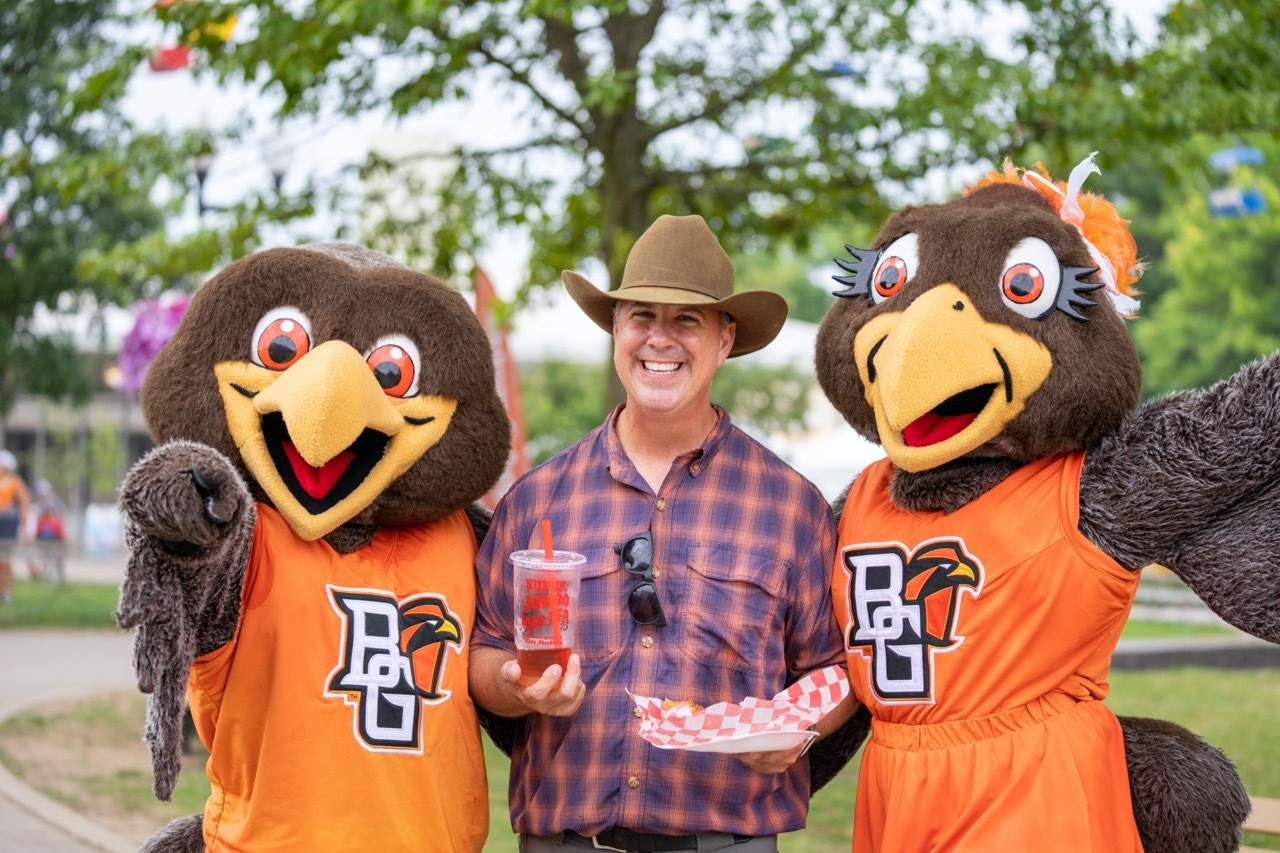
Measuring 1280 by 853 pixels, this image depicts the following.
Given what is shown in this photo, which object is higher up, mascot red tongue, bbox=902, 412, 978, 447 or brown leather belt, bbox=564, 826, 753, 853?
mascot red tongue, bbox=902, 412, 978, 447

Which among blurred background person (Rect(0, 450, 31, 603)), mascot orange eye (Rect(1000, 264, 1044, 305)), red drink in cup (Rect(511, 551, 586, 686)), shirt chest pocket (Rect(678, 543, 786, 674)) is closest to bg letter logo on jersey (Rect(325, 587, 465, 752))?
red drink in cup (Rect(511, 551, 586, 686))

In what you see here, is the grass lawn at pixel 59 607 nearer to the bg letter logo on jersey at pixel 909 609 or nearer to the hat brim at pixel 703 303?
the hat brim at pixel 703 303

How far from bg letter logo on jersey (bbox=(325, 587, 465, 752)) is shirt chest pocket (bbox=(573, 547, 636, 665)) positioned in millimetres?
366

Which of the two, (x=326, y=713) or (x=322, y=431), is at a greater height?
(x=322, y=431)

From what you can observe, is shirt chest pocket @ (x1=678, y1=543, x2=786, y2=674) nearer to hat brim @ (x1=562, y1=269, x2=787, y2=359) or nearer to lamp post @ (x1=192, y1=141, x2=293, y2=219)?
hat brim @ (x1=562, y1=269, x2=787, y2=359)

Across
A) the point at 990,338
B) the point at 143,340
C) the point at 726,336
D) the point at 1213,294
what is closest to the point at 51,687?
the point at 143,340

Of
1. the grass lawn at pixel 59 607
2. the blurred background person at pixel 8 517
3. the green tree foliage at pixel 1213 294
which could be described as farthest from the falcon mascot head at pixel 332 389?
the green tree foliage at pixel 1213 294

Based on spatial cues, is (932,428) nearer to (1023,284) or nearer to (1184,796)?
(1023,284)

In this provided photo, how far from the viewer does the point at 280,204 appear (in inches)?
323

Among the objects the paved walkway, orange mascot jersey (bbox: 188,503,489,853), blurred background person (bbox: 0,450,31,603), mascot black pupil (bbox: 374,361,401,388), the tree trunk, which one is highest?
the tree trunk

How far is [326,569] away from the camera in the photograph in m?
3.18

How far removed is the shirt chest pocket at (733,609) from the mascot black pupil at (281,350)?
1.11 meters

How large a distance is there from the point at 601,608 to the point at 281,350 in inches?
39.9

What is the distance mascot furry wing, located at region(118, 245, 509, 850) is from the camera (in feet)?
10.1
